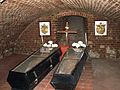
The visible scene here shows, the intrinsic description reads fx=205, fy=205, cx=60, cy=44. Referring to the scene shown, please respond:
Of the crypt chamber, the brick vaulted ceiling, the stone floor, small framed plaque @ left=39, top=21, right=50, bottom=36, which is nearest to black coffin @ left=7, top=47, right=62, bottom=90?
the crypt chamber

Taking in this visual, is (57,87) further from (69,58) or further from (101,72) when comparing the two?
(101,72)

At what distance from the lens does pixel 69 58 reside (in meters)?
5.07

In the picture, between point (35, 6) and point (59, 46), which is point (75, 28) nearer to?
point (59, 46)

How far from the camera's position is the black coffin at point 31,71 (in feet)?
13.2

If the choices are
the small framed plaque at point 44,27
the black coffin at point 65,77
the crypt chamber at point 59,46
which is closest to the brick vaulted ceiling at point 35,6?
the crypt chamber at point 59,46

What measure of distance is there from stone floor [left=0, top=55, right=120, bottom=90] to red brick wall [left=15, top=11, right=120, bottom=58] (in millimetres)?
635

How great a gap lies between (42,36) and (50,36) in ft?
1.05

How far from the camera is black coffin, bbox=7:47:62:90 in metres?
4.02

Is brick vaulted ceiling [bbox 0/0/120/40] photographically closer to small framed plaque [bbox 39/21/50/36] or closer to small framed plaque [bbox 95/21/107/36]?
small framed plaque [bbox 39/21/50/36]

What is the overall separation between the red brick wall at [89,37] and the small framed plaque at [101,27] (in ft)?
0.48

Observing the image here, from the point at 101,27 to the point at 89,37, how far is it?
596 millimetres

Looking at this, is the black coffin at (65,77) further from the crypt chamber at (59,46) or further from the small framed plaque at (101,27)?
Answer: the small framed plaque at (101,27)

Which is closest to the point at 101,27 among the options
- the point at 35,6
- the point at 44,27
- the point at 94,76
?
the point at 44,27

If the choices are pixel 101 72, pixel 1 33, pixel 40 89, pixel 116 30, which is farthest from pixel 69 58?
pixel 116 30
